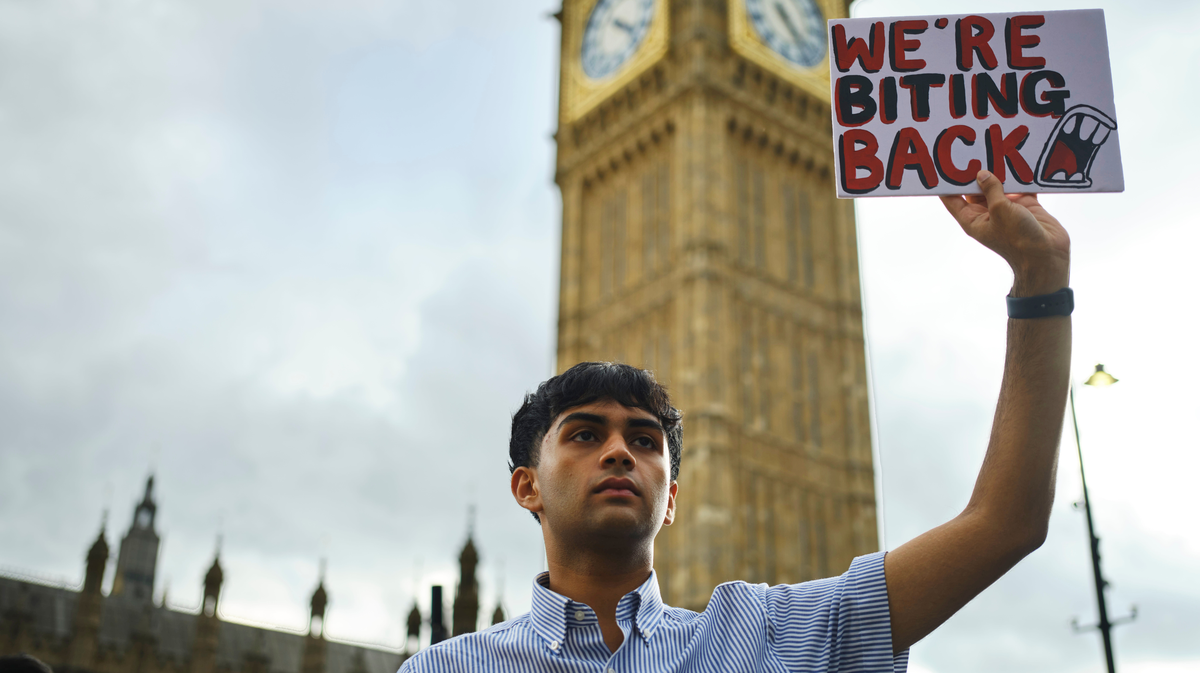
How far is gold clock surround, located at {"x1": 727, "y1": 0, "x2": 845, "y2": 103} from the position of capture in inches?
1303

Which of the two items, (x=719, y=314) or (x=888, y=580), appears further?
(x=719, y=314)

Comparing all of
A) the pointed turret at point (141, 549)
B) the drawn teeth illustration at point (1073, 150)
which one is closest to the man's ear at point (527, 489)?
the drawn teeth illustration at point (1073, 150)

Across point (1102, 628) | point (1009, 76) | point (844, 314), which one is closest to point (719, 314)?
point (844, 314)

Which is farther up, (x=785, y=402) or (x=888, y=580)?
(x=785, y=402)

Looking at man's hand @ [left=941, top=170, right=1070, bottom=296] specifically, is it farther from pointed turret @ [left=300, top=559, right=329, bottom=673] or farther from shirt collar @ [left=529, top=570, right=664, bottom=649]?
pointed turret @ [left=300, top=559, right=329, bottom=673]

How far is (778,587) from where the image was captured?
219 cm

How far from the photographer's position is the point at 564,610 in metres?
2.13

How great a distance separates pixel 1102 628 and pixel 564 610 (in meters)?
9.64

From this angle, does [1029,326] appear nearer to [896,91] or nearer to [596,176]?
[896,91]

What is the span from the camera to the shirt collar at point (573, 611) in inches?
83.4

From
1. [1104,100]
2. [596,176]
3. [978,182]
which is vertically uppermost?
[596,176]

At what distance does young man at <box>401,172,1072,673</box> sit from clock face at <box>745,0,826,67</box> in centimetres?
3313

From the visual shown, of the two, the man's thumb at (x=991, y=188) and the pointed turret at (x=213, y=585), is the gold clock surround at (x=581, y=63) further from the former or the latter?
the man's thumb at (x=991, y=188)

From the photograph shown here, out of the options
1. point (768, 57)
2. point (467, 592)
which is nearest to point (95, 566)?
point (467, 592)
